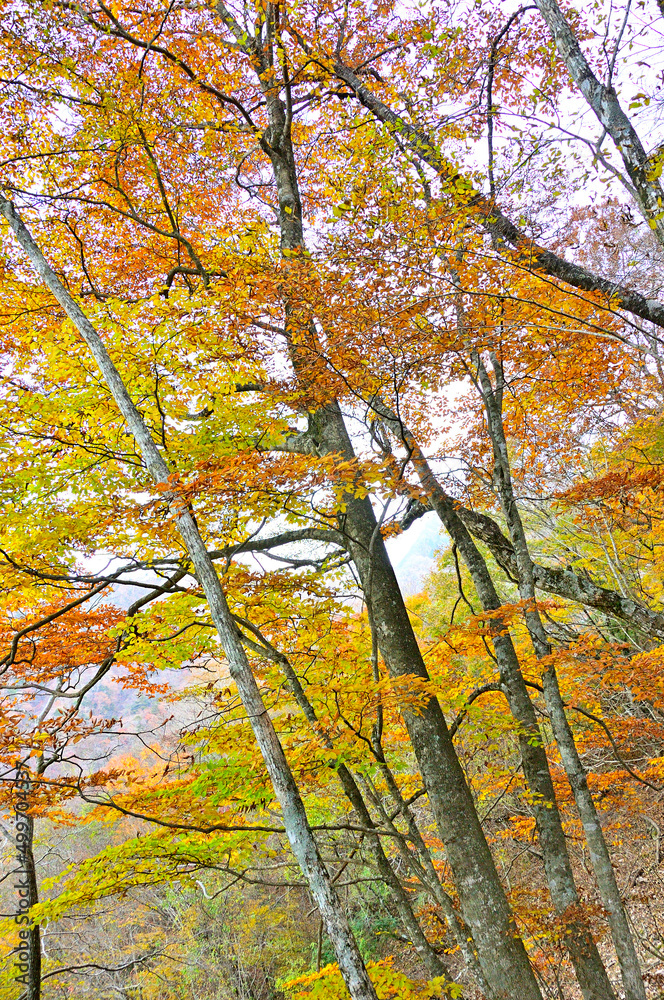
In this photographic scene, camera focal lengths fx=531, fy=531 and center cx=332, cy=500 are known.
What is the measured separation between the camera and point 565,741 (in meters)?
5.45

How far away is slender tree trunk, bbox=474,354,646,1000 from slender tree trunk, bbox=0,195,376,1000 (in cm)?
304

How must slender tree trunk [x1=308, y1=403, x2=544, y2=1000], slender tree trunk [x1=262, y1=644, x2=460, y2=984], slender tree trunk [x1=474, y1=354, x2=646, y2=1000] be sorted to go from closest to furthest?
slender tree trunk [x1=308, y1=403, x2=544, y2=1000]
slender tree trunk [x1=262, y1=644, x2=460, y2=984]
slender tree trunk [x1=474, y1=354, x2=646, y2=1000]

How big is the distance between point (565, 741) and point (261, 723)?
364 cm

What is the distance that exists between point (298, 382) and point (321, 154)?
5.26 meters

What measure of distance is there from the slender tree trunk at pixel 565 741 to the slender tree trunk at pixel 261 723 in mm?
3040

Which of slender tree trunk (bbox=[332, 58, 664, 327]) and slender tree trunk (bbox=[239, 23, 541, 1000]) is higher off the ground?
slender tree trunk (bbox=[332, 58, 664, 327])

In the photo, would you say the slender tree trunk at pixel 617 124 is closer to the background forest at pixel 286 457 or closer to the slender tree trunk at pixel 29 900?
the background forest at pixel 286 457

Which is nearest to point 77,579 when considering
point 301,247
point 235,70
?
point 301,247

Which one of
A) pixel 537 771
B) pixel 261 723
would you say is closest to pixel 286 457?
pixel 261 723

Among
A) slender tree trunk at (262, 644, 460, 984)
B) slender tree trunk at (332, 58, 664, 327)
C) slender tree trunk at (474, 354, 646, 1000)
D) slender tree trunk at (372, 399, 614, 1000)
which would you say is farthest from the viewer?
slender tree trunk at (372, 399, 614, 1000)

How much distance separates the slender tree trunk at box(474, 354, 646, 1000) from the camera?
499 cm

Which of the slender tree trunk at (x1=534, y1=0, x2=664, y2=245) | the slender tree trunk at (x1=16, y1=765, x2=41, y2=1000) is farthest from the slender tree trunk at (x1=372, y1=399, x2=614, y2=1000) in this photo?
the slender tree trunk at (x1=16, y1=765, x2=41, y2=1000)

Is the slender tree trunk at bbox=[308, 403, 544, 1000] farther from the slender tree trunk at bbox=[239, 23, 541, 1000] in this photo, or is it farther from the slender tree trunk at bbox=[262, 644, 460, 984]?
the slender tree trunk at bbox=[262, 644, 460, 984]

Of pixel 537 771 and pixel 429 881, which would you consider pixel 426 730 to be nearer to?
pixel 429 881
